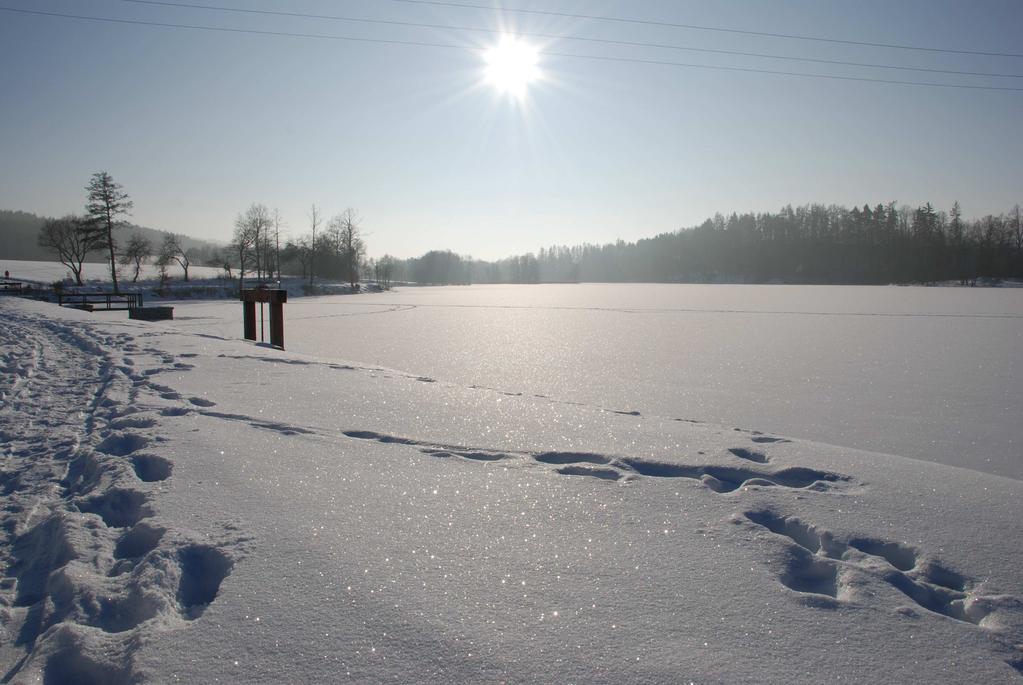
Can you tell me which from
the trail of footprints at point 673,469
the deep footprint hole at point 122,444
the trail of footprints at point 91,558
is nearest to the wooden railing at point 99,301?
the deep footprint hole at point 122,444

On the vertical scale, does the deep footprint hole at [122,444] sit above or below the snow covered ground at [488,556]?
above

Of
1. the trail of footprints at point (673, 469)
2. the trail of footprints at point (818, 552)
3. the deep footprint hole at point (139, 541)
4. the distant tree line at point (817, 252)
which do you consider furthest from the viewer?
the distant tree line at point (817, 252)

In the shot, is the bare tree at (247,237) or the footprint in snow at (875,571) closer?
the footprint in snow at (875,571)

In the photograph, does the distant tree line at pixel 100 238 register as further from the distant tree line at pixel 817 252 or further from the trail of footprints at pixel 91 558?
the distant tree line at pixel 817 252

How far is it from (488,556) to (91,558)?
1623 mm

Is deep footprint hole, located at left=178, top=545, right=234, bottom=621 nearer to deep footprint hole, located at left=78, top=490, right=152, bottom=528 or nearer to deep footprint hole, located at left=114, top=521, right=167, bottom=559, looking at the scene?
deep footprint hole, located at left=114, top=521, right=167, bottom=559

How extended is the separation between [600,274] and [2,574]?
480ft

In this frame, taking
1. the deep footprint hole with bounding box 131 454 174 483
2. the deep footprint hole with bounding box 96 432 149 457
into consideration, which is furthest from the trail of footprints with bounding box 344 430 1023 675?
the deep footprint hole with bounding box 96 432 149 457

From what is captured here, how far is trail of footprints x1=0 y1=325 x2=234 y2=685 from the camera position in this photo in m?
1.70

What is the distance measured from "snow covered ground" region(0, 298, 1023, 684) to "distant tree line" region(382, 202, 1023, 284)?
275 ft

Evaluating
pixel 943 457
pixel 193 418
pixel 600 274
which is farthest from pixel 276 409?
pixel 600 274

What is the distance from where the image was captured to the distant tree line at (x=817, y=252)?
3100 inches

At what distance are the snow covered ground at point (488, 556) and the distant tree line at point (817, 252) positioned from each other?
83.9 m

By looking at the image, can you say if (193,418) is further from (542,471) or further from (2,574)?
(542,471)
